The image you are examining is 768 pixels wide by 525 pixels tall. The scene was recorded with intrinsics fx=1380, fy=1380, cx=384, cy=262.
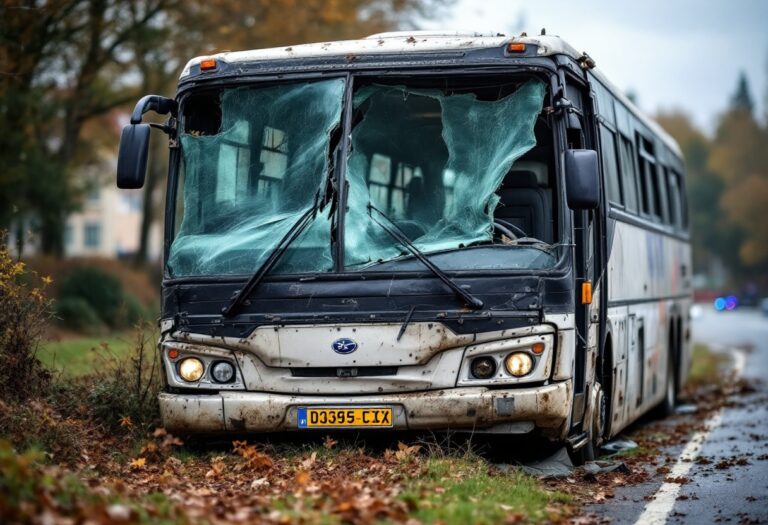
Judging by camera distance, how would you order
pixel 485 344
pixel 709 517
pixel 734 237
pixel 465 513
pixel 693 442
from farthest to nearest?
pixel 734 237 → pixel 693 442 → pixel 485 344 → pixel 709 517 → pixel 465 513

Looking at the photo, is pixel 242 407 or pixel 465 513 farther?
pixel 242 407

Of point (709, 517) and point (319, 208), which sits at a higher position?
point (319, 208)

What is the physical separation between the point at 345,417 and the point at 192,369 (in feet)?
4.08

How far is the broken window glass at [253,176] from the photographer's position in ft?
33.4

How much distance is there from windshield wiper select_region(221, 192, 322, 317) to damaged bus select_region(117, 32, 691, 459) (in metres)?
0.02

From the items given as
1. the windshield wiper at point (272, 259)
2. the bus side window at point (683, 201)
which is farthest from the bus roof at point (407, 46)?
the bus side window at point (683, 201)

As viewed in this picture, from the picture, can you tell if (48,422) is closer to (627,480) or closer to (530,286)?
(530,286)

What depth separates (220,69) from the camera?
10.7 m

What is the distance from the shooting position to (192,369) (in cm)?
1033

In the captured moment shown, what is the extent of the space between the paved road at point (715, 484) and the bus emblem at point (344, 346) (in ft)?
6.67

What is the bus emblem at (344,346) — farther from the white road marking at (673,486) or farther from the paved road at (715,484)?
the white road marking at (673,486)

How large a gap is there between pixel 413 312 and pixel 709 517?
2.46 m

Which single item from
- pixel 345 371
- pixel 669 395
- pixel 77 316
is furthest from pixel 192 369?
pixel 77 316

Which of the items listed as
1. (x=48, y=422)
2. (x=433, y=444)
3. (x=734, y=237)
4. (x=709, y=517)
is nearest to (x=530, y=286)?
(x=433, y=444)
